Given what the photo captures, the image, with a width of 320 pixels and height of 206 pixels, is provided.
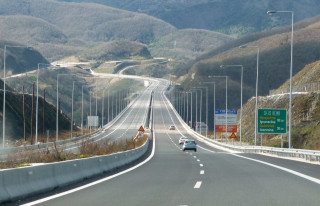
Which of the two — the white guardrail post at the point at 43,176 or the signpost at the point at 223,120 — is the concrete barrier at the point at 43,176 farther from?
the signpost at the point at 223,120

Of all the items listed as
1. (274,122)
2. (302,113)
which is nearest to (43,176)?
(274,122)

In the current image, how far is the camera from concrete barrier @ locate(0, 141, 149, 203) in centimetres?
1577

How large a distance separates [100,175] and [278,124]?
36.3 metres

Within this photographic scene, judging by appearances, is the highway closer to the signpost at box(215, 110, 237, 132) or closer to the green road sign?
the green road sign

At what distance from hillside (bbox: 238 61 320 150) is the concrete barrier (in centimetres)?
3900

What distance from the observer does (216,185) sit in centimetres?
2056

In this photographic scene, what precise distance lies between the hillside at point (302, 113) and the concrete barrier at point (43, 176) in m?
39.0

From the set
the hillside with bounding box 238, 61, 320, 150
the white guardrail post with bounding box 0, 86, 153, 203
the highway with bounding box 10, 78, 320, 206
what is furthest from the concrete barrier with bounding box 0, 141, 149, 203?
the hillside with bounding box 238, 61, 320, 150

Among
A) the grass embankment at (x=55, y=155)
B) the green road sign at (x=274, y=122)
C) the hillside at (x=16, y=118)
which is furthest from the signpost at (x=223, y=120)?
the grass embankment at (x=55, y=155)

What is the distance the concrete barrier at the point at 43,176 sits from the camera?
15.8 metres

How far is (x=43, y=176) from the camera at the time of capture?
18.5m

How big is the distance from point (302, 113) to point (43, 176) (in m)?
73.0

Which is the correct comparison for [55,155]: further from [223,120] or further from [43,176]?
[223,120]

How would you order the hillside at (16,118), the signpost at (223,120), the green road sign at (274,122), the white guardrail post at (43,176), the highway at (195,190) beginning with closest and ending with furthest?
the white guardrail post at (43,176), the highway at (195,190), the green road sign at (274,122), the hillside at (16,118), the signpost at (223,120)
